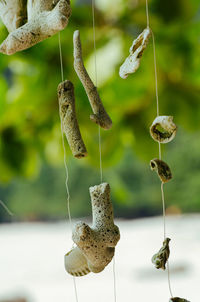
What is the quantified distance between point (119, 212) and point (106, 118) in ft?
4.39

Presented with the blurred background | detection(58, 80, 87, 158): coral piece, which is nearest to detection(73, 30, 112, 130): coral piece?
detection(58, 80, 87, 158): coral piece

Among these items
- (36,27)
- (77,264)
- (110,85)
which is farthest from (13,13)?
(110,85)

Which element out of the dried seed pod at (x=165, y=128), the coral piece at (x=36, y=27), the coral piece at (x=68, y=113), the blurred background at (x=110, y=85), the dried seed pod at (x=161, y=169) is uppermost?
the blurred background at (x=110, y=85)

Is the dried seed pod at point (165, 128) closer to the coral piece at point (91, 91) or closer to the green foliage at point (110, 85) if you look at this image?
the coral piece at point (91, 91)

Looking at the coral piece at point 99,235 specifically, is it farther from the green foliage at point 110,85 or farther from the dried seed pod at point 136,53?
the green foliage at point 110,85

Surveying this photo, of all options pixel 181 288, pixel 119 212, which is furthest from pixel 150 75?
pixel 119 212

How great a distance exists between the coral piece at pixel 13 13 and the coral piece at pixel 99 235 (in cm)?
10

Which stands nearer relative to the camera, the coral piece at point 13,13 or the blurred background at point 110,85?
the coral piece at point 13,13

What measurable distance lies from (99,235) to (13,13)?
0.12 metres

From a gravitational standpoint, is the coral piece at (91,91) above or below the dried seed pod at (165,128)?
above

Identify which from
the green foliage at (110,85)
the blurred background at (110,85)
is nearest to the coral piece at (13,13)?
the blurred background at (110,85)

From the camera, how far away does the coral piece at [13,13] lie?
24cm

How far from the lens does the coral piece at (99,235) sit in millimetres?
236

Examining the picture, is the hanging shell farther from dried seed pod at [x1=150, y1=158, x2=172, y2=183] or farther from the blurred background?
the blurred background
